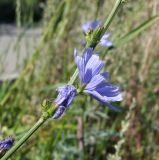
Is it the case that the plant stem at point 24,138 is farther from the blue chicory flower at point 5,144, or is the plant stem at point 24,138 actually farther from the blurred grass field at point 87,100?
the blurred grass field at point 87,100

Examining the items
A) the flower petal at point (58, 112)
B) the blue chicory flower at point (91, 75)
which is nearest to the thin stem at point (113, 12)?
the blue chicory flower at point (91, 75)

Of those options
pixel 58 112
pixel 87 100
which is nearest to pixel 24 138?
pixel 58 112

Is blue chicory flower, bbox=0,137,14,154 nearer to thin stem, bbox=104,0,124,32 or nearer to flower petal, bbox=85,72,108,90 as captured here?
flower petal, bbox=85,72,108,90

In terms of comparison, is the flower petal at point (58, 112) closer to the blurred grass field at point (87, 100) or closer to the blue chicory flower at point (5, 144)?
the blue chicory flower at point (5, 144)

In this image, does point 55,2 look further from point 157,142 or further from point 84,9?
point 157,142

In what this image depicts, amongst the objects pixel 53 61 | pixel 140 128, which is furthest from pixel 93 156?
pixel 53 61

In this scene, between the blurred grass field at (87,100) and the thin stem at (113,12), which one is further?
the blurred grass field at (87,100)

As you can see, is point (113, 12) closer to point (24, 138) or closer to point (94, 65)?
→ point (94, 65)

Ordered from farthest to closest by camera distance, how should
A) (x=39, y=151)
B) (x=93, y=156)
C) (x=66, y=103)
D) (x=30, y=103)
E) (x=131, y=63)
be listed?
(x=131, y=63), (x=30, y=103), (x=93, y=156), (x=39, y=151), (x=66, y=103)

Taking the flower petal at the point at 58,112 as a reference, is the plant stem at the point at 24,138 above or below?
below
